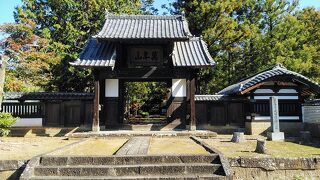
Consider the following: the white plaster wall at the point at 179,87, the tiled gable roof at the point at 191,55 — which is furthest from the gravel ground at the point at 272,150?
the white plaster wall at the point at 179,87

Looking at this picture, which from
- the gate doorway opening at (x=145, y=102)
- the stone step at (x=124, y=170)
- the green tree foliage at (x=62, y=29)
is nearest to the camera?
the stone step at (x=124, y=170)

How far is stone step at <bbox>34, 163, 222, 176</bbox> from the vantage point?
7.79 metres

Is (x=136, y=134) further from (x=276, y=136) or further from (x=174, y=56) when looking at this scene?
(x=276, y=136)

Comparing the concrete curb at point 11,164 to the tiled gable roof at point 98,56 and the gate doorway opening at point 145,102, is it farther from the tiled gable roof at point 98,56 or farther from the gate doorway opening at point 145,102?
the gate doorway opening at point 145,102

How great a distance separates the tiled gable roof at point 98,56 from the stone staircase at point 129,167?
8.49 meters

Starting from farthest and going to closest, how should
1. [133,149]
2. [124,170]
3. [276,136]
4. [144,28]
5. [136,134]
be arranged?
[144,28] < [136,134] < [276,136] < [133,149] < [124,170]

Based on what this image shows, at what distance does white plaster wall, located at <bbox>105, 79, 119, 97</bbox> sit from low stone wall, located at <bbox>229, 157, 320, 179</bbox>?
1013 cm

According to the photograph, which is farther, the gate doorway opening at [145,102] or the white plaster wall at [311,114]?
the gate doorway opening at [145,102]

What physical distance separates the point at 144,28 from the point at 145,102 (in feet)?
64.2

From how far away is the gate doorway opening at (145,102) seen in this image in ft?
92.9

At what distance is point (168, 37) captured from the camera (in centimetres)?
1591

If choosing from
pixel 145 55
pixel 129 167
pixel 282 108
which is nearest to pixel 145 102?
pixel 145 55

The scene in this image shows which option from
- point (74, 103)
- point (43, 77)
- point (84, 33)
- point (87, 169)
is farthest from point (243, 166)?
point (84, 33)

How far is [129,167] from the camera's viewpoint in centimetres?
784
